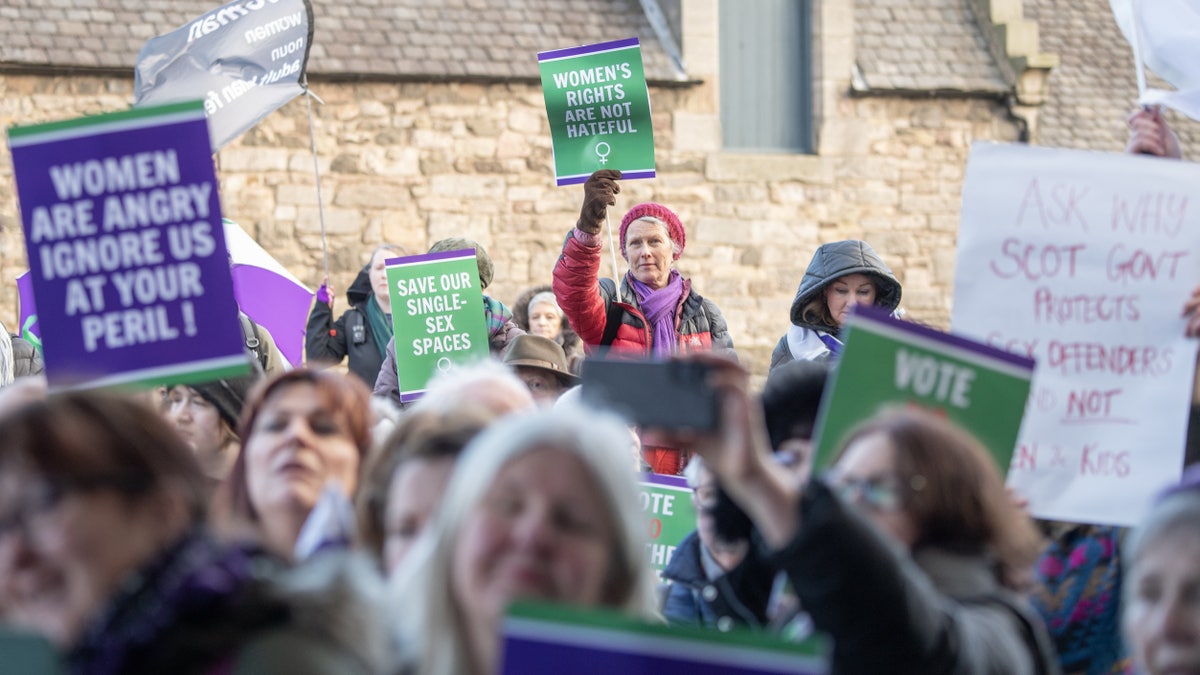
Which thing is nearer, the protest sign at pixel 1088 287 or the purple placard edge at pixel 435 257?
the protest sign at pixel 1088 287

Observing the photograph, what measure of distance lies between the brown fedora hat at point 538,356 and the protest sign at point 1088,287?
254cm

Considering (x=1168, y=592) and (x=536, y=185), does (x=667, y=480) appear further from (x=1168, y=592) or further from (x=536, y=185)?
(x=536, y=185)

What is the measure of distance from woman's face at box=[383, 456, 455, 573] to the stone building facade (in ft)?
36.9

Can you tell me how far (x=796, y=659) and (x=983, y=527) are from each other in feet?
2.77

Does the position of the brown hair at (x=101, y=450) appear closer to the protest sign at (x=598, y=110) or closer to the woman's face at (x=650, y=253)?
the woman's face at (x=650, y=253)

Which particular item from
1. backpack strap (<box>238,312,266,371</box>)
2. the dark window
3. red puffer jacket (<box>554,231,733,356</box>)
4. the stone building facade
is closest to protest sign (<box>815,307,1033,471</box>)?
red puffer jacket (<box>554,231,733,356</box>)

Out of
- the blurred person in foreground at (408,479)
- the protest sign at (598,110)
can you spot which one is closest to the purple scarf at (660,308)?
the protest sign at (598,110)

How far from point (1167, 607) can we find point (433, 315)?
4746mm

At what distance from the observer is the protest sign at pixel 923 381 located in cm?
321

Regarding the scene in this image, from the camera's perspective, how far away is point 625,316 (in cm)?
702

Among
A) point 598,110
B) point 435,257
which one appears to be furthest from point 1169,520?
point 598,110

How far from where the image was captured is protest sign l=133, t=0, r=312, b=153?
9016 mm

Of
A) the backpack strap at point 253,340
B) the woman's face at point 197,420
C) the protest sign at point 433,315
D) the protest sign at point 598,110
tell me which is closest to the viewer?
the woman's face at point 197,420

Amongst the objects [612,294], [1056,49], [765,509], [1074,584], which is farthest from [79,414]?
[1056,49]
